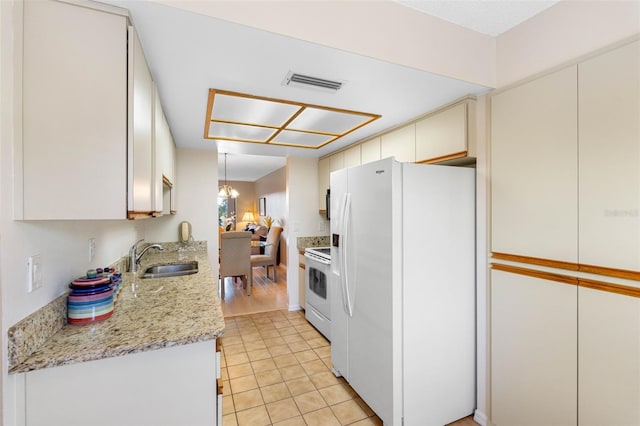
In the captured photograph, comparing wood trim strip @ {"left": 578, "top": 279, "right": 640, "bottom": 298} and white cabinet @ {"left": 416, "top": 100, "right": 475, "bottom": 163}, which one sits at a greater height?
white cabinet @ {"left": 416, "top": 100, "right": 475, "bottom": 163}

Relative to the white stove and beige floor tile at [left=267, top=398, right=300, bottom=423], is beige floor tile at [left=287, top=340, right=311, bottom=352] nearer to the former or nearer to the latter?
the white stove

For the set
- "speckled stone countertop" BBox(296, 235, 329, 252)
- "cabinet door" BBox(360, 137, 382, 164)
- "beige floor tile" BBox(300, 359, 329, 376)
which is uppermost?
"cabinet door" BBox(360, 137, 382, 164)

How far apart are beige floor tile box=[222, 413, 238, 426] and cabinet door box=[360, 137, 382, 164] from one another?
245 centimetres

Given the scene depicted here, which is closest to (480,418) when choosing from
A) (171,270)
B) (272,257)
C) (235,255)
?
(171,270)

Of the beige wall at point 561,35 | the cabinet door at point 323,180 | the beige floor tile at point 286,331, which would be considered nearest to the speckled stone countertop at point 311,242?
the cabinet door at point 323,180

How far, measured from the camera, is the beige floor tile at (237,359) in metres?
2.71

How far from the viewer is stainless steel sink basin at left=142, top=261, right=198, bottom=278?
268cm

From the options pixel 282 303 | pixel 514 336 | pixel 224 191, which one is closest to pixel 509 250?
pixel 514 336

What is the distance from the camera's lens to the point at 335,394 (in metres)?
2.25

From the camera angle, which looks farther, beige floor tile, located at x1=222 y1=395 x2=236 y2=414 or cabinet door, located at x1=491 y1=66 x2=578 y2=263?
beige floor tile, located at x1=222 y1=395 x2=236 y2=414

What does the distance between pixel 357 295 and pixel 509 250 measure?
3.40ft

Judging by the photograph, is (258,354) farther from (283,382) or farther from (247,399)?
(247,399)

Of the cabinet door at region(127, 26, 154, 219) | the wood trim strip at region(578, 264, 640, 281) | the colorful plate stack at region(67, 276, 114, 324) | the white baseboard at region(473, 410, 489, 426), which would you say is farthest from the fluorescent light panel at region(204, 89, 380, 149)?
the white baseboard at region(473, 410, 489, 426)

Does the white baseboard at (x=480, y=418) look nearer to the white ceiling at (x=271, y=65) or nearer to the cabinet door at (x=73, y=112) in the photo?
the white ceiling at (x=271, y=65)
